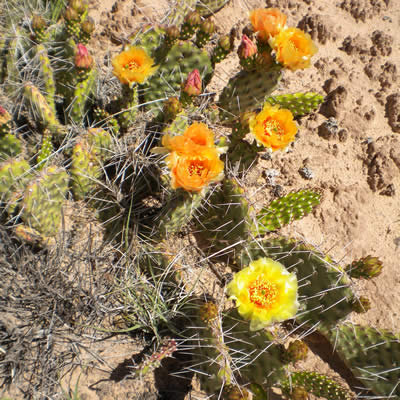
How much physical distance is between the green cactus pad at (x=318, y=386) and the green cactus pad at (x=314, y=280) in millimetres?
232

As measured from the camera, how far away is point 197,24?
1970 mm

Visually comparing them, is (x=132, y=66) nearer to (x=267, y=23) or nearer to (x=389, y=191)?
(x=267, y=23)

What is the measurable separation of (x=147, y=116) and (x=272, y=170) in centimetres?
89

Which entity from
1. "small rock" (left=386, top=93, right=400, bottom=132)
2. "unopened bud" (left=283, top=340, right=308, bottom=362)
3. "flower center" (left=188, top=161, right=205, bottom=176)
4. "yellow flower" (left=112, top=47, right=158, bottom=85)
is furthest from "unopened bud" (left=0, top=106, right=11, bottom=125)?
"small rock" (left=386, top=93, right=400, bottom=132)

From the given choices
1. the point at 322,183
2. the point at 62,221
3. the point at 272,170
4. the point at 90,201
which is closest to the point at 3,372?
the point at 62,221

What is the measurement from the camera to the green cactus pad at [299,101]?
2.38 metres

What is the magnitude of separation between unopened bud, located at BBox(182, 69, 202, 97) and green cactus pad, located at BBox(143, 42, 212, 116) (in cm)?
39

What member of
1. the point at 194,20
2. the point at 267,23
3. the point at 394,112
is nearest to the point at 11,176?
the point at 194,20

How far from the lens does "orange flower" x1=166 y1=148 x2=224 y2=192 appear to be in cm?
140

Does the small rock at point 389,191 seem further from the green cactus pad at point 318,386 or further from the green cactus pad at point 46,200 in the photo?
the green cactus pad at point 46,200

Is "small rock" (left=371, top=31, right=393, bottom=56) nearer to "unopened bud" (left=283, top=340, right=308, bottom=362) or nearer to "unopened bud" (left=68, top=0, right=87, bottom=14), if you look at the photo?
"unopened bud" (left=68, top=0, right=87, bottom=14)

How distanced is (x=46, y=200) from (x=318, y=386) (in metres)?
1.57

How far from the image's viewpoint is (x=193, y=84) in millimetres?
1691

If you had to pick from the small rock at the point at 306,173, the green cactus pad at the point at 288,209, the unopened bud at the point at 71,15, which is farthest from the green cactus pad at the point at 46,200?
the small rock at the point at 306,173
